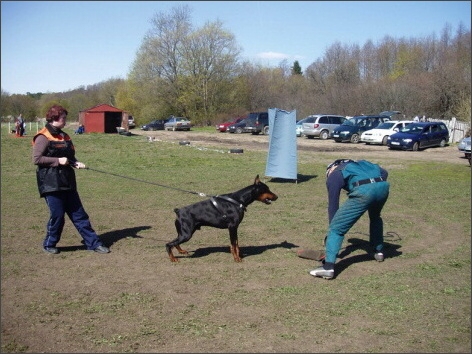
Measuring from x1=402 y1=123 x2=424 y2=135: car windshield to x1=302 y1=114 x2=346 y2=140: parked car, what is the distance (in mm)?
7612

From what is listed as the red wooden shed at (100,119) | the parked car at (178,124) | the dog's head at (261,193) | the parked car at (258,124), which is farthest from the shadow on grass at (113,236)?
the parked car at (178,124)

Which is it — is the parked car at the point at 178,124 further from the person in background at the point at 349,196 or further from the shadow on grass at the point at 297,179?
the person in background at the point at 349,196

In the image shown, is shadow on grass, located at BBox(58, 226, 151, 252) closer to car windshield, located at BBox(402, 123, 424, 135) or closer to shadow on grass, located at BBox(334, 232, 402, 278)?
A: shadow on grass, located at BBox(334, 232, 402, 278)

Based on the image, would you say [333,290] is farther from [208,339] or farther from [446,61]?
[446,61]

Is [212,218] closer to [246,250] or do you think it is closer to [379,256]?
[246,250]

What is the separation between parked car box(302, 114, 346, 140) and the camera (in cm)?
3375

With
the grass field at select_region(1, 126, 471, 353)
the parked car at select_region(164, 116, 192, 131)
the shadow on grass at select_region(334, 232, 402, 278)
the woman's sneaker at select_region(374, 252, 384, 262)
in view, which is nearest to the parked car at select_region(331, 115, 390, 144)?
the grass field at select_region(1, 126, 471, 353)

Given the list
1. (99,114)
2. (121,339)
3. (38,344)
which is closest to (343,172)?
(121,339)

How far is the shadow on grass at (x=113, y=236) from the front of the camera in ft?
22.9

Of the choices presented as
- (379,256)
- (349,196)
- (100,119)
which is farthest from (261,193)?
(100,119)

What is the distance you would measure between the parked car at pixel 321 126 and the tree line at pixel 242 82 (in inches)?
512

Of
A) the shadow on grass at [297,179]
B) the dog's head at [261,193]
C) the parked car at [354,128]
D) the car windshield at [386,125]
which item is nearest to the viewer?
the dog's head at [261,193]

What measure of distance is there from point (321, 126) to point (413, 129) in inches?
329

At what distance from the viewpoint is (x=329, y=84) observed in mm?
59344
